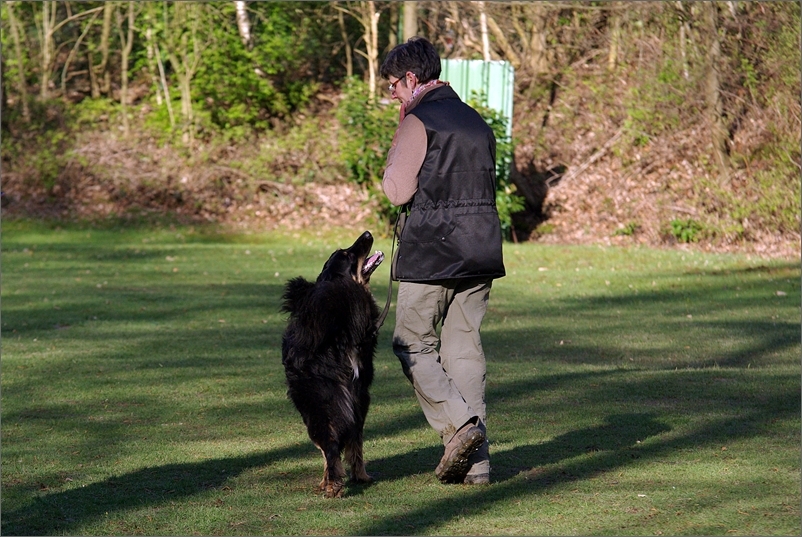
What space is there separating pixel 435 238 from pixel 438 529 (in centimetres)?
133

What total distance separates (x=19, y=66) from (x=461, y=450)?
19527 mm

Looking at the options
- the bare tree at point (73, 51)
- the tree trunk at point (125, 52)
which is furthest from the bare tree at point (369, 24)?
the bare tree at point (73, 51)

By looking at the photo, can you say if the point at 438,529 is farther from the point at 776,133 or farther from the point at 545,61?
the point at 545,61

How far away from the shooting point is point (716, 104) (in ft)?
58.2

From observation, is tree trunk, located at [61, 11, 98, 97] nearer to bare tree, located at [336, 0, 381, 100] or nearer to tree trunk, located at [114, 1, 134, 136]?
tree trunk, located at [114, 1, 134, 136]

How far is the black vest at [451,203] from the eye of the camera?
4547 mm

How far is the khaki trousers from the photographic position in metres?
4.63

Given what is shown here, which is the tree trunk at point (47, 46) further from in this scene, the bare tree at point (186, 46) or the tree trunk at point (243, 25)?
the tree trunk at point (243, 25)

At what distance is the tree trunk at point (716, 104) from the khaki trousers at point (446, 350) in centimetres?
1412

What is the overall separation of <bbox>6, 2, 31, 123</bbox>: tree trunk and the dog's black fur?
1838cm

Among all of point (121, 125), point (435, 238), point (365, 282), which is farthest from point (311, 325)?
point (121, 125)

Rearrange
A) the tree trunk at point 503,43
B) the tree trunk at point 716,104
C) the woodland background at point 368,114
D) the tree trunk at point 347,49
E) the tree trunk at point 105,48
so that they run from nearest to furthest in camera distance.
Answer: the woodland background at point 368,114 → the tree trunk at point 716,104 → the tree trunk at point 503,43 → the tree trunk at point 105,48 → the tree trunk at point 347,49

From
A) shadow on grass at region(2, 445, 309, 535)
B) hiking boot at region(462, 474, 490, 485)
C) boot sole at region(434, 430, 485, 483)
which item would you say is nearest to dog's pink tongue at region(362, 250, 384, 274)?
boot sole at region(434, 430, 485, 483)

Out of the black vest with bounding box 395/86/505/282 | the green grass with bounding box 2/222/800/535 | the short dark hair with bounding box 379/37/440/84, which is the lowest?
the green grass with bounding box 2/222/800/535
